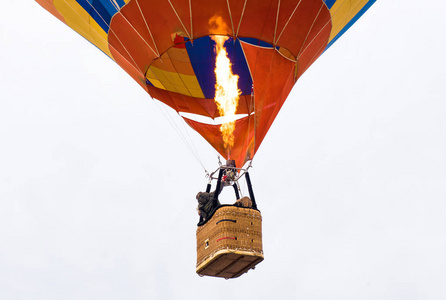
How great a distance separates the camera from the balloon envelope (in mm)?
10334

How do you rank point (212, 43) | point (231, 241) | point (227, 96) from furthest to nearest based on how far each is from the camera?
point (227, 96) < point (212, 43) < point (231, 241)

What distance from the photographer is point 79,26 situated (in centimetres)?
1220

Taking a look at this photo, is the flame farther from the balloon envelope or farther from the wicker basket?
the wicker basket

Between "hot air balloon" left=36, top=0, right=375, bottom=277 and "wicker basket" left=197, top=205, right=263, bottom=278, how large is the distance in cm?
9

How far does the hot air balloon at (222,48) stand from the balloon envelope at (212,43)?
14 mm

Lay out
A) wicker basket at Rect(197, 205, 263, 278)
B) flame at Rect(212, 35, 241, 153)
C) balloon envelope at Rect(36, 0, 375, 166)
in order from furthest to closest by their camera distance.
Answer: flame at Rect(212, 35, 241, 153)
balloon envelope at Rect(36, 0, 375, 166)
wicker basket at Rect(197, 205, 263, 278)

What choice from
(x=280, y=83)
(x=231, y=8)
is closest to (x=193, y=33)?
(x=231, y=8)

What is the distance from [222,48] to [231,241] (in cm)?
287

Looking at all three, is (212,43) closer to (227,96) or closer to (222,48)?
(222,48)

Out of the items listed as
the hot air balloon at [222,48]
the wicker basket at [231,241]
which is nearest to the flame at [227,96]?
the hot air balloon at [222,48]

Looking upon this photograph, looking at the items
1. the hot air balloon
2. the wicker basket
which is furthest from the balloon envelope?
the wicker basket

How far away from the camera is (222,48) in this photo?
1091 cm

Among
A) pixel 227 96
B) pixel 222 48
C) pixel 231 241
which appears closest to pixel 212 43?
pixel 222 48

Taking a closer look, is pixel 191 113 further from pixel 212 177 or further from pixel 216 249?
pixel 216 249
